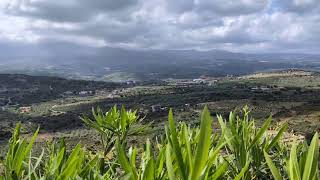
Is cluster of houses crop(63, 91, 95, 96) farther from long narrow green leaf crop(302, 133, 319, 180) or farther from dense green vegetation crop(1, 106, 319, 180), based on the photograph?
long narrow green leaf crop(302, 133, 319, 180)

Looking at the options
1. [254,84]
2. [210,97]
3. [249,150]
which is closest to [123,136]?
[249,150]

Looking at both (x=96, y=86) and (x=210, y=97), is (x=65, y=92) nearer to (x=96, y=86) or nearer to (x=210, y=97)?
(x=96, y=86)

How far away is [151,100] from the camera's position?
99.6 metres

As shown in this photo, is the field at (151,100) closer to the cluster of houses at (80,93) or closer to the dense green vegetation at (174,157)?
the cluster of houses at (80,93)

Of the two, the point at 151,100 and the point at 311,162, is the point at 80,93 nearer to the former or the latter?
the point at 151,100

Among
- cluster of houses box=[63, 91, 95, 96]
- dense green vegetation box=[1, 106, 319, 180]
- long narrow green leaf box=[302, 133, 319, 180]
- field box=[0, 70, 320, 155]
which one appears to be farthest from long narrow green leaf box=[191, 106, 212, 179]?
cluster of houses box=[63, 91, 95, 96]

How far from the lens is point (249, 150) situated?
398cm

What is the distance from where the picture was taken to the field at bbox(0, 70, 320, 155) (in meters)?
52.4

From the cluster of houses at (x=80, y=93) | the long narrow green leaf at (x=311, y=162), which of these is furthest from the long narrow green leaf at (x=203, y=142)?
the cluster of houses at (x=80, y=93)

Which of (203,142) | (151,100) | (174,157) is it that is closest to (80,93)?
(151,100)

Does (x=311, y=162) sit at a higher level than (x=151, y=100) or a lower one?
higher

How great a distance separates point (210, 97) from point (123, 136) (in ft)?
284

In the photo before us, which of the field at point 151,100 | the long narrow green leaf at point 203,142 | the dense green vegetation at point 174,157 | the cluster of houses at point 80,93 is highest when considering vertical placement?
the long narrow green leaf at point 203,142

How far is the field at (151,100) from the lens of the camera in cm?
5244
